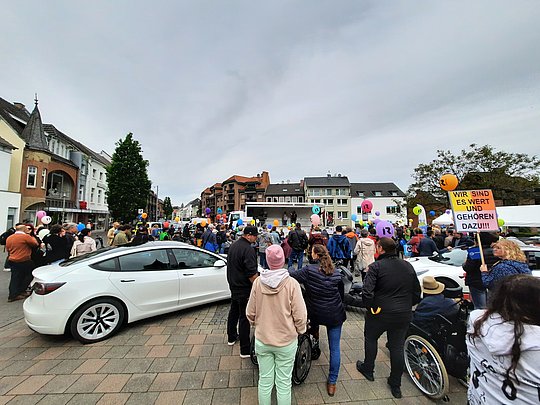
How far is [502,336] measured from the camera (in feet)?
4.45

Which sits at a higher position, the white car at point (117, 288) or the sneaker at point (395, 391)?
the white car at point (117, 288)

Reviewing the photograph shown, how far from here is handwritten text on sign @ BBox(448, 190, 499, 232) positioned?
4.37 meters

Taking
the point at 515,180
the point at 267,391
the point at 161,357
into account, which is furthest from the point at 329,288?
the point at 515,180

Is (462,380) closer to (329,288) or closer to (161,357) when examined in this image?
(329,288)

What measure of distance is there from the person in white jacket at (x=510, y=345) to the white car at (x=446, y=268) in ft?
15.8

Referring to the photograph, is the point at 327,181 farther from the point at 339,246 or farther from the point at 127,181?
the point at 339,246

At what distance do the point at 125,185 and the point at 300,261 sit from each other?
26446 millimetres

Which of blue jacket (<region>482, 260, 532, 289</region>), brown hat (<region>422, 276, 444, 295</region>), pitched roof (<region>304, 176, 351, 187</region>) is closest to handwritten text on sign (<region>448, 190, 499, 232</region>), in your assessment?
blue jacket (<region>482, 260, 532, 289</region>)

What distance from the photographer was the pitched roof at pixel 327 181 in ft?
173

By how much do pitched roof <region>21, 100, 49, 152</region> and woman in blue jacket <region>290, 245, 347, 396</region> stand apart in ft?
95.4

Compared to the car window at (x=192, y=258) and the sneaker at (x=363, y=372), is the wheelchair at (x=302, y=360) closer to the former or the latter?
the sneaker at (x=363, y=372)

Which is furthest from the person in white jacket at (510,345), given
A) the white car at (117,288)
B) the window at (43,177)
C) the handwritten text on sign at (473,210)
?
the window at (43,177)

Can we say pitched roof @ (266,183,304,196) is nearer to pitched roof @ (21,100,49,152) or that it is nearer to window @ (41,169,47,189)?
window @ (41,169,47,189)

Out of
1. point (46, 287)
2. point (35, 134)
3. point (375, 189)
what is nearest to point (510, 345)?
point (46, 287)
